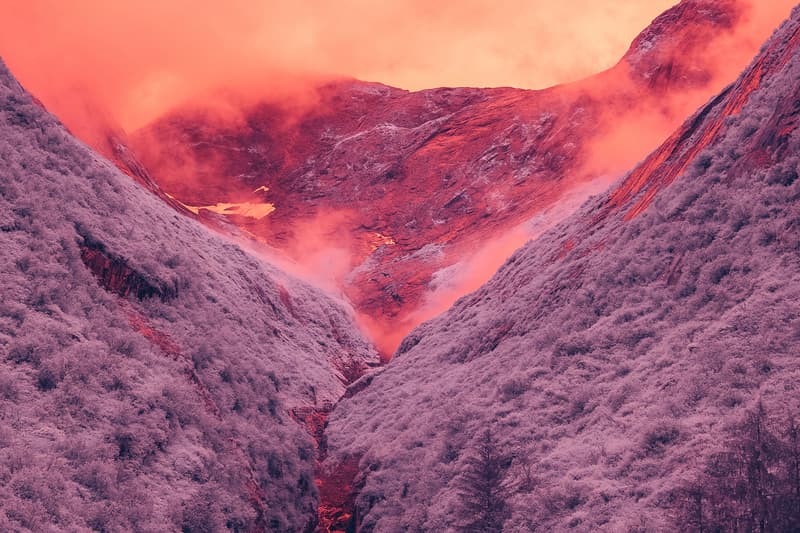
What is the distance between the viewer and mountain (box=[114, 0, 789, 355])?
6419 centimetres

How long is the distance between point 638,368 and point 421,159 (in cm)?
6650

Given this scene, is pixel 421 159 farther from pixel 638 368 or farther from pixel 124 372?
pixel 638 368

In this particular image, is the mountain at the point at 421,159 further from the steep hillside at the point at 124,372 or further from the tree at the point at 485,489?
the tree at the point at 485,489

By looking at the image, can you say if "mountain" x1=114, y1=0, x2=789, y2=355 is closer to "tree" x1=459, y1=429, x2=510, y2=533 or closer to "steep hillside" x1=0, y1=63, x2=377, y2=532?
"steep hillside" x1=0, y1=63, x2=377, y2=532

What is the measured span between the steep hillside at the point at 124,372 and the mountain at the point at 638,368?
3592 mm

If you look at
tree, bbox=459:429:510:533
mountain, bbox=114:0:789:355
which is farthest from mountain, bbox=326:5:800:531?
Result: mountain, bbox=114:0:789:355

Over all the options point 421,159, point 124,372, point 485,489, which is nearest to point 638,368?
point 485,489

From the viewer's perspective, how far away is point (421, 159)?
283 feet

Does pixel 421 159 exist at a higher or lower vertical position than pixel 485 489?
higher

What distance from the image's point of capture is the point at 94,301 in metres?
26.0

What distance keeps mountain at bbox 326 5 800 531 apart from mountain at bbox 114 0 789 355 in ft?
77.5

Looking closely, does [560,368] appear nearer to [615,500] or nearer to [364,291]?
[615,500]

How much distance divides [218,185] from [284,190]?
7847 millimetres

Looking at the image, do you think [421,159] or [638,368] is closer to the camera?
[638,368]
